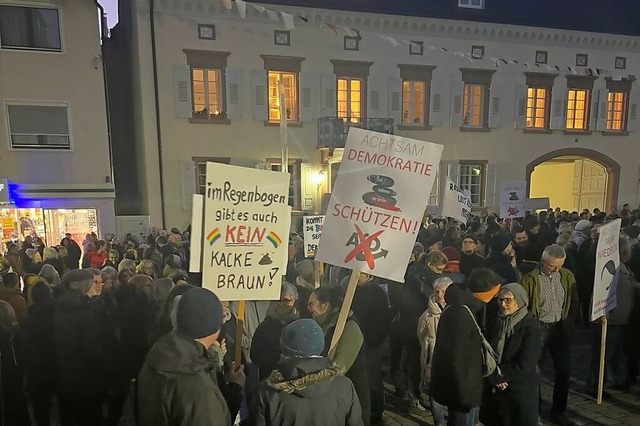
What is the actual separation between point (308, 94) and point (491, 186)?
8.34m

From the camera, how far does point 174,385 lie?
2.10 metres

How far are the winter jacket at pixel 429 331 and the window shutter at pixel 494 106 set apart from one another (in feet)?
49.7

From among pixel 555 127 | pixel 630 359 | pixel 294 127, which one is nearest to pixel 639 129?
pixel 555 127

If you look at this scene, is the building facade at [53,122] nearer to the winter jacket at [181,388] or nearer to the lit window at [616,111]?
the winter jacket at [181,388]

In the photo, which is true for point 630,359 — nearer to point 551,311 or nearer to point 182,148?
point 551,311

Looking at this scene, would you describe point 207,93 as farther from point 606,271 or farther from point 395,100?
point 606,271

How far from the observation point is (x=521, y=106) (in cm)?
1739

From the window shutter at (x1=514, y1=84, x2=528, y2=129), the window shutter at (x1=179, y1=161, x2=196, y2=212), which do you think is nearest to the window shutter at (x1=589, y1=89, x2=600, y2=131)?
the window shutter at (x1=514, y1=84, x2=528, y2=129)

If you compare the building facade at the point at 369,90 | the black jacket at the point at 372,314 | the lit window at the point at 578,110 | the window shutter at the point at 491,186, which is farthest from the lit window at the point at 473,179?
the black jacket at the point at 372,314

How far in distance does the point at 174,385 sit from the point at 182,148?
45.0ft

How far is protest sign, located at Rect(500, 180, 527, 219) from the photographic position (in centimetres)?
1102

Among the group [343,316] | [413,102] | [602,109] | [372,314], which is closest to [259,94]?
[413,102]

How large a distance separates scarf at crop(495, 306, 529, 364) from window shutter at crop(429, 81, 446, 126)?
47.0 feet

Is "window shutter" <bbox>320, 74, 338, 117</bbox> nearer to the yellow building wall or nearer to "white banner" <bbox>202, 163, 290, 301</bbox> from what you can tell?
the yellow building wall
